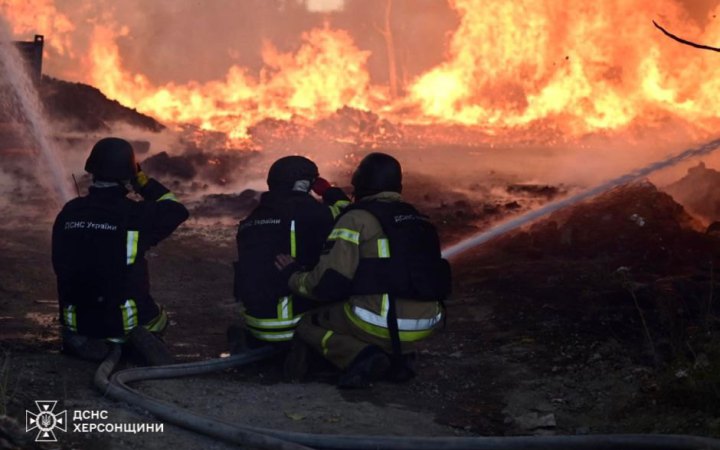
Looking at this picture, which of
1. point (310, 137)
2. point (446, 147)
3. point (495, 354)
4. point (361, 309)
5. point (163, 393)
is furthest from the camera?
point (446, 147)

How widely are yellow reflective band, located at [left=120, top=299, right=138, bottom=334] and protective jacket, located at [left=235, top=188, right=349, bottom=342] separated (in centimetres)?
84

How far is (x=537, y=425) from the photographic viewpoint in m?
5.62

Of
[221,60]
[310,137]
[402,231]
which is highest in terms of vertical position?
[221,60]

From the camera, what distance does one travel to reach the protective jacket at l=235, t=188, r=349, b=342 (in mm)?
6703

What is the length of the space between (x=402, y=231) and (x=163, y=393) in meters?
1.98

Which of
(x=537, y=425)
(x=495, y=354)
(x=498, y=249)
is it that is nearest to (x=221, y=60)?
(x=498, y=249)

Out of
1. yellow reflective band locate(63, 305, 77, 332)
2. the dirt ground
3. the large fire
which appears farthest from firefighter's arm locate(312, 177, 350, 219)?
the large fire

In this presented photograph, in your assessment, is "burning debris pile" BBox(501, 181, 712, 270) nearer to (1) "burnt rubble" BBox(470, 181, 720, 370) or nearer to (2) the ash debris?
(1) "burnt rubble" BBox(470, 181, 720, 370)

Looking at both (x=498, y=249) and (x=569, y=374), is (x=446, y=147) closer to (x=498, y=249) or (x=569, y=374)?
(x=498, y=249)

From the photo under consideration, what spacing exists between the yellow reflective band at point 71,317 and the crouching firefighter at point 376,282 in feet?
5.27

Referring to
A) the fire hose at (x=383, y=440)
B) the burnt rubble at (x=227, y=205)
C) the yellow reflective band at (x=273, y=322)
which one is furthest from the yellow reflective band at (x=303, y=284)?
the burnt rubble at (x=227, y=205)

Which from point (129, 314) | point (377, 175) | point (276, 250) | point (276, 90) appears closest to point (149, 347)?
point (129, 314)

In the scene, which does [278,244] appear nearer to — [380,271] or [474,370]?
[380,271]

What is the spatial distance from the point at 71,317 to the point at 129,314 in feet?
1.39
